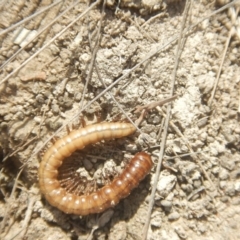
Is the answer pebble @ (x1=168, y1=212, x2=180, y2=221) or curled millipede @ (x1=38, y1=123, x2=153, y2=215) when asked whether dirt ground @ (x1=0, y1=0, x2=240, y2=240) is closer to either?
pebble @ (x1=168, y1=212, x2=180, y2=221)

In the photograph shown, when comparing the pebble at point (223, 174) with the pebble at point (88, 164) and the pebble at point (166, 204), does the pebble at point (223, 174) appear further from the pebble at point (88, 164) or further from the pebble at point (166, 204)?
the pebble at point (88, 164)

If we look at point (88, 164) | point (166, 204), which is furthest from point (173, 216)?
point (88, 164)

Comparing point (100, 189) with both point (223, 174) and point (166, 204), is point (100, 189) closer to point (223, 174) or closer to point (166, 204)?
point (166, 204)

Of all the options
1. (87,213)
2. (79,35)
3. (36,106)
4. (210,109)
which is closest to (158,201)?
(87,213)

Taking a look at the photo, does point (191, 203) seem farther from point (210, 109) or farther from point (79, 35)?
point (79, 35)

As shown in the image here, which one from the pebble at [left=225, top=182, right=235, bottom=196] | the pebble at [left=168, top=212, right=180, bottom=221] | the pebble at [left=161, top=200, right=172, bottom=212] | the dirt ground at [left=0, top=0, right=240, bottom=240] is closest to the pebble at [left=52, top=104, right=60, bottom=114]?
the dirt ground at [left=0, top=0, right=240, bottom=240]
